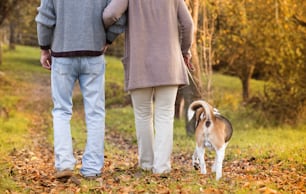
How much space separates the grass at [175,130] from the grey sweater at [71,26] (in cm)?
147

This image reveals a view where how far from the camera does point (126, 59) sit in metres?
7.05

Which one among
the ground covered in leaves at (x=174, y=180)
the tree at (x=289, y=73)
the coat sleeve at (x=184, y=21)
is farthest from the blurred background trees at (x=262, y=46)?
the coat sleeve at (x=184, y=21)

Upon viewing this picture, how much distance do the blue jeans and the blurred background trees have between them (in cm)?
676

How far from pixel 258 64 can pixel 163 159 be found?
1519cm

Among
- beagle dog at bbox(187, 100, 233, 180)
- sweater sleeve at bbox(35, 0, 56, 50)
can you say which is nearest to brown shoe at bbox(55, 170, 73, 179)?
sweater sleeve at bbox(35, 0, 56, 50)

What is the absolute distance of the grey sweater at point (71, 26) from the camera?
648 centimetres

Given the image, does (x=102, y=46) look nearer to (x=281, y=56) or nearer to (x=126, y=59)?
(x=126, y=59)

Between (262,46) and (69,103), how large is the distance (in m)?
13.5

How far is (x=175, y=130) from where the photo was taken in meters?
15.8

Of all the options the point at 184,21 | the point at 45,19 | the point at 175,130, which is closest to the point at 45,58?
the point at 45,19

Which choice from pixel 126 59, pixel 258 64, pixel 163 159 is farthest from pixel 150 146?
pixel 258 64

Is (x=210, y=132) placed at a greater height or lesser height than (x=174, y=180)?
greater

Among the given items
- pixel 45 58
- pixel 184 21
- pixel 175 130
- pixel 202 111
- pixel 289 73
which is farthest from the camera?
pixel 289 73

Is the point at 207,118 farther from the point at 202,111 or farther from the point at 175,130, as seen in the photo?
the point at 175,130
